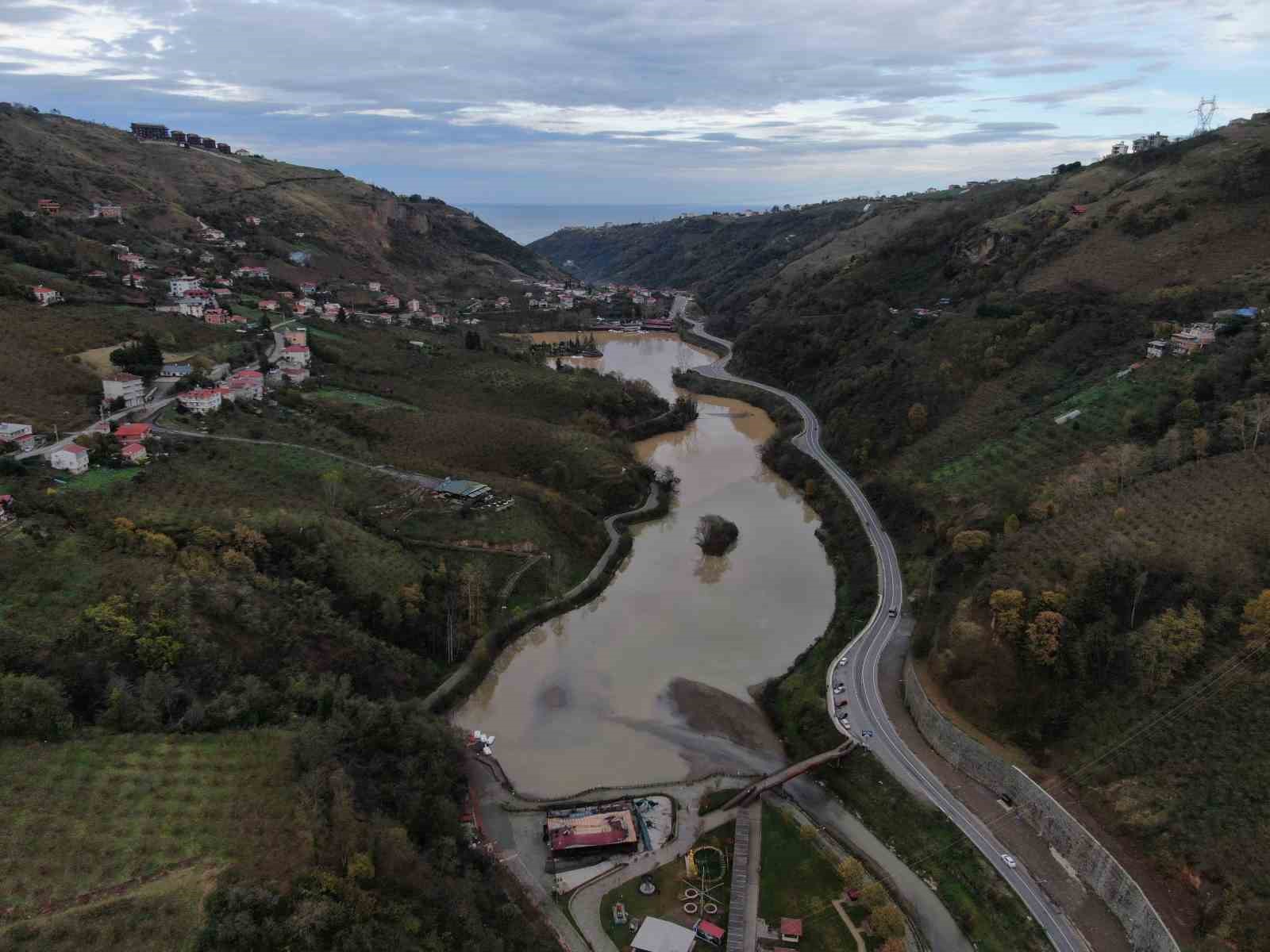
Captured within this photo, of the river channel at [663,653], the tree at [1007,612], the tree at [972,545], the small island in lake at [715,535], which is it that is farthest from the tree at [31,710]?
the tree at [972,545]

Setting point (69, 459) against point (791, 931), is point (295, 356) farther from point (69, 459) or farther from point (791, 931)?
point (791, 931)

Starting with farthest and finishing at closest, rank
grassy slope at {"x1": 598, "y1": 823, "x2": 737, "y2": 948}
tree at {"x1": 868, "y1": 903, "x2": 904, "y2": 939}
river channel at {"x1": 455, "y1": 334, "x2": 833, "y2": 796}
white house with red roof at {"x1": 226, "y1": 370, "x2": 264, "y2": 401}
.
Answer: white house with red roof at {"x1": 226, "y1": 370, "x2": 264, "y2": 401}, river channel at {"x1": 455, "y1": 334, "x2": 833, "y2": 796}, grassy slope at {"x1": 598, "y1": 823, "x2": 737, "y2": 948}, tree at {"x1": 868, "y1": 903, "x2": 904, "y2": 939}

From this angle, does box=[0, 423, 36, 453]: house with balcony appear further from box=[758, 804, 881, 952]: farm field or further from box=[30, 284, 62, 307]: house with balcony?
box=[758, 804, 881, 952]: farm field

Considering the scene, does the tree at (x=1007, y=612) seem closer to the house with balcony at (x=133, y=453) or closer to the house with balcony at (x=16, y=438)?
the house with balcony at (x=133, y=453)

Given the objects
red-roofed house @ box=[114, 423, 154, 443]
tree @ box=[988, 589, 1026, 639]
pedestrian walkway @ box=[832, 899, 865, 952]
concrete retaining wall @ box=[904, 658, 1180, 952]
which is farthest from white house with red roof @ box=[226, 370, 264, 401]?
tree @ box=[988, 589, 1026, 639]

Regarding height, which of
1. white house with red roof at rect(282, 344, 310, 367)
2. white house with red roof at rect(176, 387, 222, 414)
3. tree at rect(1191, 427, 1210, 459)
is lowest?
white house with red roof at rect(176, 387, 222, 414)

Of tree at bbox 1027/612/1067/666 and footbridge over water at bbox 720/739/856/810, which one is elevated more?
tree at bbox 1027/612/1067/666

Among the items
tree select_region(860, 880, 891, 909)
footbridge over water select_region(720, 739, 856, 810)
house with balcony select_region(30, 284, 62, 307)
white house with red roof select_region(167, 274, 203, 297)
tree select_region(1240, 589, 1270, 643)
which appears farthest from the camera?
white house with red roof select_region(167, 274, 203, 297)
